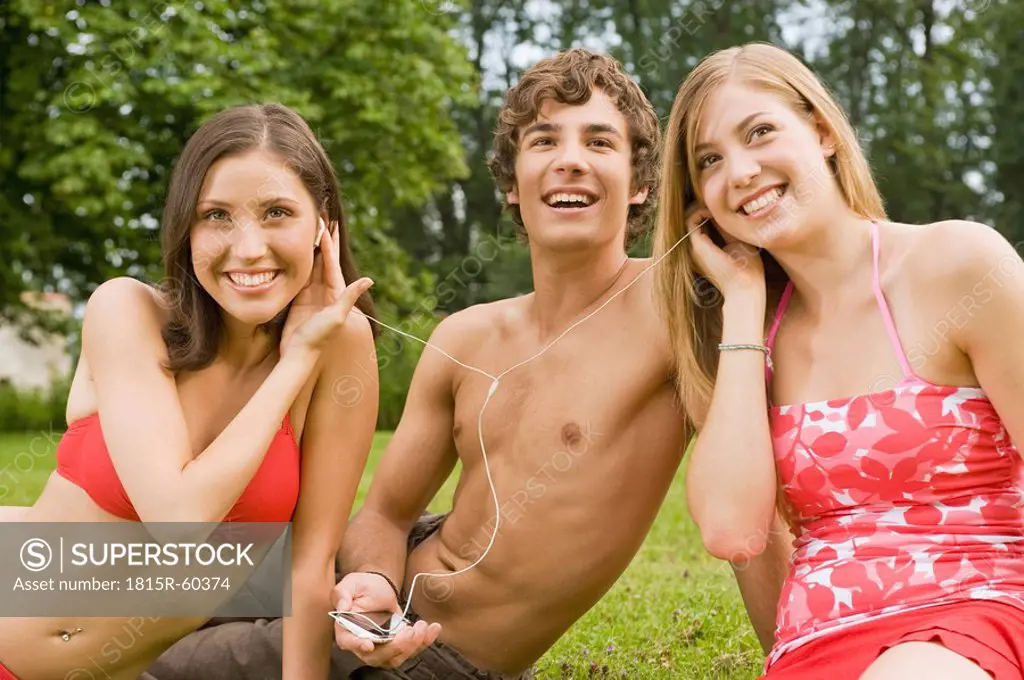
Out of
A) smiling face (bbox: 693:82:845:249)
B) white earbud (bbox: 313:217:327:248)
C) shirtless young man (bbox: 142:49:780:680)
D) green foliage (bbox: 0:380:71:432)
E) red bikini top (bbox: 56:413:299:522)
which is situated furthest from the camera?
green foliage (bbox: 0:380:71:432)

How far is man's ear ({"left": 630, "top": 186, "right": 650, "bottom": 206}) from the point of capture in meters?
3.82

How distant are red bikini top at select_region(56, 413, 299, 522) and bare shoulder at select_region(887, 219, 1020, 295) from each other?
174 centimetres

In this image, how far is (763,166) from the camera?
2852 millimetres

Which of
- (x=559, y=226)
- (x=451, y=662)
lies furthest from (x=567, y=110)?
(x=451, y=662)

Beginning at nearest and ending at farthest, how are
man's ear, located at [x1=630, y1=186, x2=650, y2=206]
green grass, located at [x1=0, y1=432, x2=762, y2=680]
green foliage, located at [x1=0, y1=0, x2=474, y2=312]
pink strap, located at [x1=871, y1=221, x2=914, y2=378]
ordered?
pink strap, located at [x1=871, y1=221, x2=914, y2=378] < man's ear, located at [x1=630, y1=186, x2=650, y2=206] < green grass, located at [x1=0, y1=432, x2=762, y2=680] < green foliage, located at [x1=0, y1=0, x2=474, y2=312]

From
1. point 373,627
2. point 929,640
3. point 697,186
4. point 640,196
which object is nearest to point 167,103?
point 640,196

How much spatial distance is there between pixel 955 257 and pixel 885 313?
21 cm

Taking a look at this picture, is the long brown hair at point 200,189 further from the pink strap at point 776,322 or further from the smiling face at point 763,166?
the pink strap at point 776,322

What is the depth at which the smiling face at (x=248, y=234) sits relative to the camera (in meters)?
3.13

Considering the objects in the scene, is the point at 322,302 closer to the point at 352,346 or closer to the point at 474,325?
the point at 352,346

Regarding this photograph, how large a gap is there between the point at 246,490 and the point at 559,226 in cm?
127

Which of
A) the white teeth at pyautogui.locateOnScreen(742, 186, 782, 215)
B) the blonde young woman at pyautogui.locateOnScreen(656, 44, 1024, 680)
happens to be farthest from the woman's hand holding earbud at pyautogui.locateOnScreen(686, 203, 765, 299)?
the white teeth at pyautogui.locateOnScreen(742, 186, 782, 215)

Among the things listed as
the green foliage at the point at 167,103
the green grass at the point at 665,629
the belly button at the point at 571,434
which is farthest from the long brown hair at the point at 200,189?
the green foliage at the point at 167,103

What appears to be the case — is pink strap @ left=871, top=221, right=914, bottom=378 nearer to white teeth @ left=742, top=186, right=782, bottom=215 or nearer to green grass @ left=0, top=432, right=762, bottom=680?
white teeth @ left=742, top=186, right=782, bottom=215
